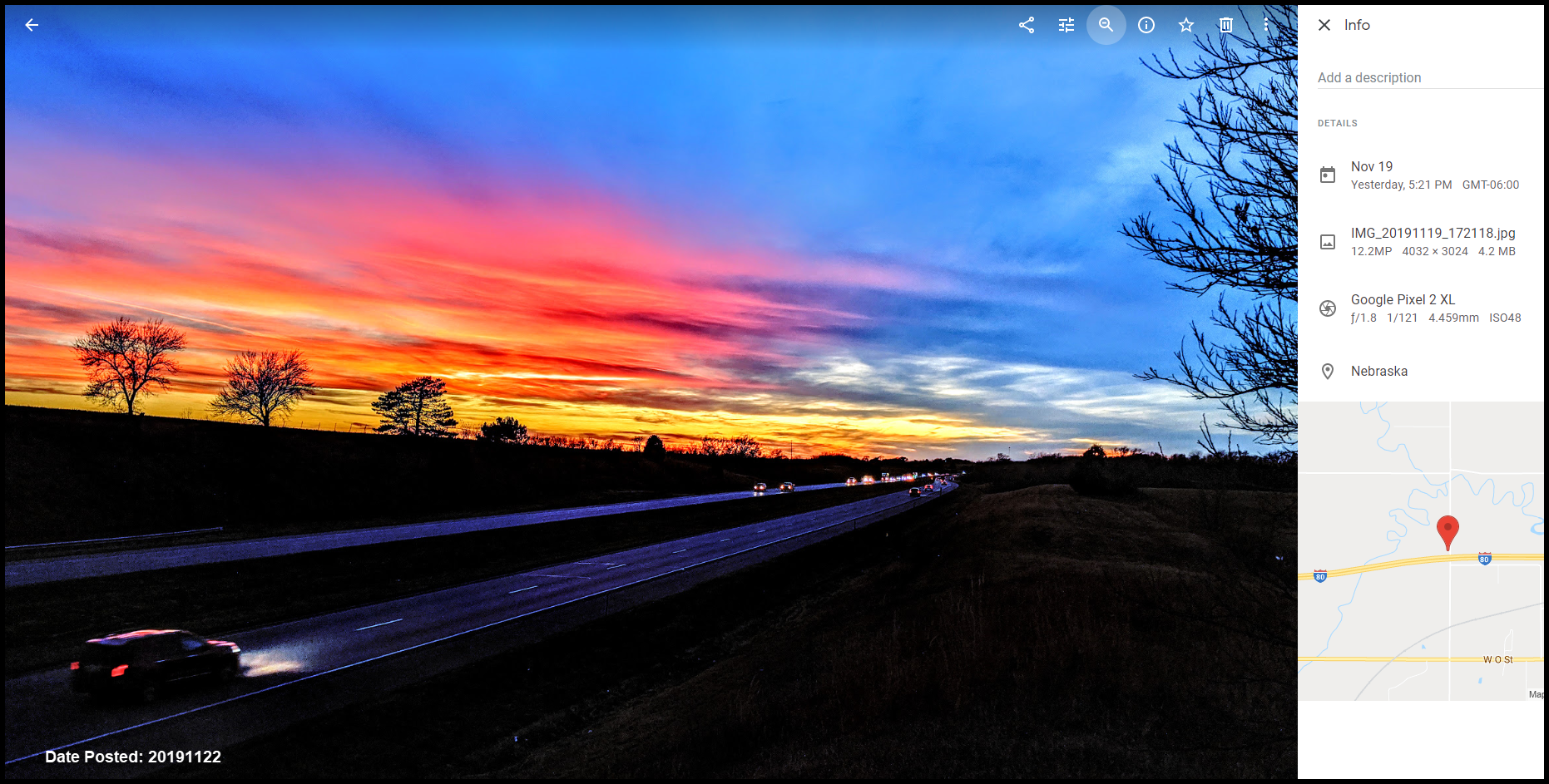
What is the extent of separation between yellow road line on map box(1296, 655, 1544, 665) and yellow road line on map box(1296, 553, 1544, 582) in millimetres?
644

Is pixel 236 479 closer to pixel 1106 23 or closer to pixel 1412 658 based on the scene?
pixel 1106 23

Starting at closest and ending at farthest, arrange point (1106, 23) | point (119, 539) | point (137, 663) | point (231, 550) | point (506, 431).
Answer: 1. point (1106, 23)
2. point (137, 663)
3. point (231, 550)
4. point (119, 539)
5. point (506, 431)

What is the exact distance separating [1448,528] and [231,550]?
39404mm

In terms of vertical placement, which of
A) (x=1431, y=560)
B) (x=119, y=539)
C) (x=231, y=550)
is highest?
(x=1431, y=560)

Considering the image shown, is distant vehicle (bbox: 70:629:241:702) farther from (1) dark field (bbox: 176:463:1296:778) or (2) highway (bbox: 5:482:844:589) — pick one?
(2) highway (bbox: 5:482:844:589)

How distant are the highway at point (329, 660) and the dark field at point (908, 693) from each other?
1.17 meters

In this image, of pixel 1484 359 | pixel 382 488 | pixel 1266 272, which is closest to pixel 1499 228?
pixel 1484 359

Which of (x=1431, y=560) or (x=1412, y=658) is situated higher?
(x=1431, y=560)

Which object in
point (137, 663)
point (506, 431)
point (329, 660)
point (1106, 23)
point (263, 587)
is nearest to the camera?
point (1106, 23)

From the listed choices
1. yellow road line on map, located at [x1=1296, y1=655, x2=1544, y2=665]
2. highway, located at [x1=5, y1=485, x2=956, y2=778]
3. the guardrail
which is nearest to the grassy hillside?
the guardrail

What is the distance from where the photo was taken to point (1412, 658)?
514cm

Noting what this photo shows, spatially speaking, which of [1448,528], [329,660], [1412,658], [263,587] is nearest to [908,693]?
[1412,658]

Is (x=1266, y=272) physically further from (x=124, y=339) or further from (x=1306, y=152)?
(x=124, y=339)

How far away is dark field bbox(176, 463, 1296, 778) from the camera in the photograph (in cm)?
820
